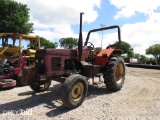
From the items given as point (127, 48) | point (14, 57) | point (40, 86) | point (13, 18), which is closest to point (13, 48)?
point (14, 57)

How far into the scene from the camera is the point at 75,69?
23.3ft

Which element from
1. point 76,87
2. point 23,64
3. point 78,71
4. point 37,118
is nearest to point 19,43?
point 23,64

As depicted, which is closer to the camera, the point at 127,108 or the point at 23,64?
the point at 127,108

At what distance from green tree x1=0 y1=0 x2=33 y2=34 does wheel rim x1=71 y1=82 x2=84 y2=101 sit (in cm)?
1961

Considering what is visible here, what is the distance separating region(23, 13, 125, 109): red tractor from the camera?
5871 millimetres

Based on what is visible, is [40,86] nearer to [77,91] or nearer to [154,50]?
[77,91]

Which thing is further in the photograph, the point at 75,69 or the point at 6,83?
the point at 6,83

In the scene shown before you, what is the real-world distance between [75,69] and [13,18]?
63.2 feet

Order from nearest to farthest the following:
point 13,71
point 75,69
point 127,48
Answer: point 75,69 < point 13,71 < point 127,48

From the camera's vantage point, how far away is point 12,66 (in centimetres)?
869

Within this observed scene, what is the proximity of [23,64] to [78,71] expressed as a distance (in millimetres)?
2747

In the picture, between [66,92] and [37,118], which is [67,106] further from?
[37,118]

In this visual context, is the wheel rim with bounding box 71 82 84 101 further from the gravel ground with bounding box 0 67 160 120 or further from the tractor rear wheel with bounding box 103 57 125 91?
the tractor rear wheel with bounding box 103 57 125 91

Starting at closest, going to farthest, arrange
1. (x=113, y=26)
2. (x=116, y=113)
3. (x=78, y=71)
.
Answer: (x=116, y=113)
(x=78, y=71)
(x=113, y=26)
